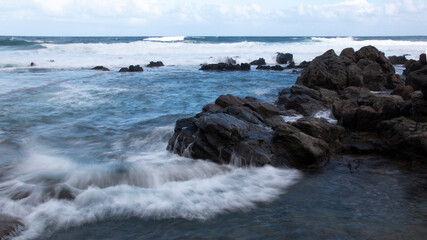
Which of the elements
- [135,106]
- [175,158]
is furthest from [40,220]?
[135,106]

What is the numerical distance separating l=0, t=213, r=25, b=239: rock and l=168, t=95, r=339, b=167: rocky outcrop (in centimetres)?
346

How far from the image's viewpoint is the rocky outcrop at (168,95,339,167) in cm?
693

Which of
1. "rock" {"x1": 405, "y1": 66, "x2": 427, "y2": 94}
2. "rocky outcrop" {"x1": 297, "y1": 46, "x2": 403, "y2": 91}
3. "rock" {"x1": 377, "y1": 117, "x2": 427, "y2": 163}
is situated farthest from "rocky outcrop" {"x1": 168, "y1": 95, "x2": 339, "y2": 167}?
"rocky outcrop" {"x1": 297, "y1": 46, "x2": 403, "y2": 91}

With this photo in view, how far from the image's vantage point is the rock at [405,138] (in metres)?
6.70

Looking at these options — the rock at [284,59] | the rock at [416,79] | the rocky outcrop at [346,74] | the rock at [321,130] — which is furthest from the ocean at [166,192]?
the rock at [284,59]

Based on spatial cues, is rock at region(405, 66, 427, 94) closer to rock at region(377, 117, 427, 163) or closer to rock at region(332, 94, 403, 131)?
rock at region(332, 94, 403, 131)

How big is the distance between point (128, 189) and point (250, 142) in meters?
2.74

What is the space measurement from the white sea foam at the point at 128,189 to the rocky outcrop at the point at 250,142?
10.1 inches

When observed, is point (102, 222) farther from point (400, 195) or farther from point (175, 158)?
point (400, 195)

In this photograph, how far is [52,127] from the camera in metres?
10.0

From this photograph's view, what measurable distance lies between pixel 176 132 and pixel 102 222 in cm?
363

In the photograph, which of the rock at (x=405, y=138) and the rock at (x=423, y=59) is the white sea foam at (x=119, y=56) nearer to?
the rock at (x=423, y=59)

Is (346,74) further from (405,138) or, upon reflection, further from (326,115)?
(405,138)

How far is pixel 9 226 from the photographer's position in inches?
177
